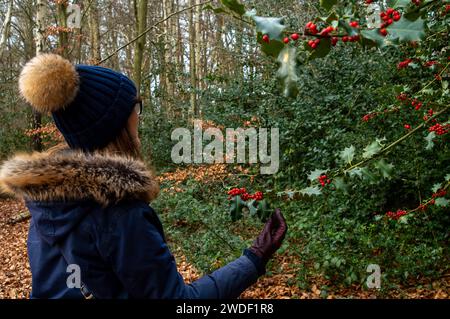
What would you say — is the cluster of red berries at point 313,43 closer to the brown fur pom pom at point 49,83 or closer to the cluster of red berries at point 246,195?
the brown fur pom pom at point 49,83

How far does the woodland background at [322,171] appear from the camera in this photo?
446 centimetres

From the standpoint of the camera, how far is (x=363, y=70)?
761 cm

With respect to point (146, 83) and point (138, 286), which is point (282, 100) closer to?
point (146, 83)

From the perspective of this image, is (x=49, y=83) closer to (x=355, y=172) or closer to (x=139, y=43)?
(x=355, y=172)

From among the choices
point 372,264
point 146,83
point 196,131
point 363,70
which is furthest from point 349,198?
point 146,83

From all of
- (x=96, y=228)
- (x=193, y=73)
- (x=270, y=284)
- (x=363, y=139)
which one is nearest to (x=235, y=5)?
(x=96, y=228)

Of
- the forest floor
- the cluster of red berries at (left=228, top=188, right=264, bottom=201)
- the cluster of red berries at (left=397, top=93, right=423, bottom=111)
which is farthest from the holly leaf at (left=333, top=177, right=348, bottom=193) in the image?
the forest floor

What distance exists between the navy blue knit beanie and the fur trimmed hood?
0.08 meters

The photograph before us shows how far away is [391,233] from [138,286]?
14.7 feet

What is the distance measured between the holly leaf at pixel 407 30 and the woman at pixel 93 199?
912 mm

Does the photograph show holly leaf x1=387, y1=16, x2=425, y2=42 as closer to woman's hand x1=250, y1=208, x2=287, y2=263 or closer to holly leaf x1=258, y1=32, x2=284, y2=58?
holly leaf x1=258, y1=32, x2=284, y2=58

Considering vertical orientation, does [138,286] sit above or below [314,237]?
above

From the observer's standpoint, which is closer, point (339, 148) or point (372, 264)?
point (372, 264)

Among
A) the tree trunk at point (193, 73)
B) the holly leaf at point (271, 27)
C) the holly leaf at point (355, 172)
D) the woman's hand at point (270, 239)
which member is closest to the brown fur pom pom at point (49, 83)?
the holly leaf at point (271, 27)
